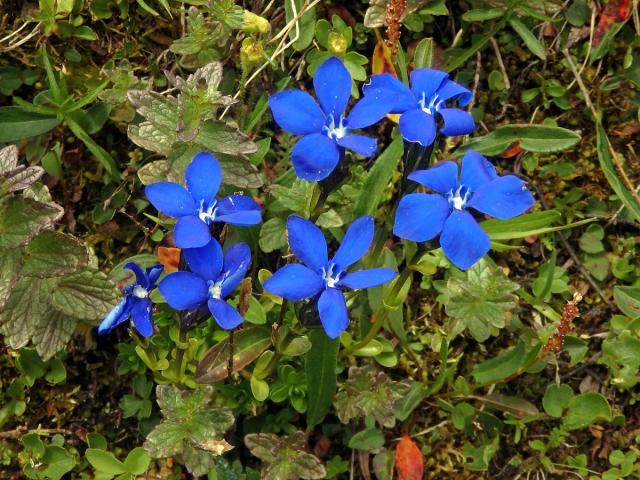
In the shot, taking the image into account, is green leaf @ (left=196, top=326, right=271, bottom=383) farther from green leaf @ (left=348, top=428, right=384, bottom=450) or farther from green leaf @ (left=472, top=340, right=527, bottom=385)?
green leaf @ (left=472, top=340, right=527, bottom=385)

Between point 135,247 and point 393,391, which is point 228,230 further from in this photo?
point 393,391

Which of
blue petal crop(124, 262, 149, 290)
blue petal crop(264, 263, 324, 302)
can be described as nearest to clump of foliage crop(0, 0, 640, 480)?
blue petal crop(124, 262, 149, 290)

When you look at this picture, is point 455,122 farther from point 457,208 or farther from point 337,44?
point 337,44

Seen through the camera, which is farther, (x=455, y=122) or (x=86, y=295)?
(x=86, y=295)

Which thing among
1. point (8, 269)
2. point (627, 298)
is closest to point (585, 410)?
point (627, 298)

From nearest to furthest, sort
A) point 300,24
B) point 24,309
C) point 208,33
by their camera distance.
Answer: point 24,309 → point 208,33 → point 300,24

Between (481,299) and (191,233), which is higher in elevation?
(191,233)
